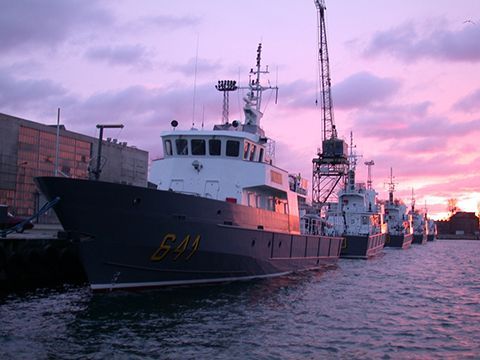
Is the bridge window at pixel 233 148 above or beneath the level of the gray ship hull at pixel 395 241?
above

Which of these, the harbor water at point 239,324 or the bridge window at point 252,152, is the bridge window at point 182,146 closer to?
the bridge window at point 252,152

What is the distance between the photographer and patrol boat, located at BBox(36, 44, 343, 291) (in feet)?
55.1

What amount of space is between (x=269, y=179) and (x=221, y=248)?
4.66 metres

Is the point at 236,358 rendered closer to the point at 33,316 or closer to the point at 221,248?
the point at 33,316

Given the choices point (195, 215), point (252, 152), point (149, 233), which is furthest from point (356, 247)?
point (149, 233)

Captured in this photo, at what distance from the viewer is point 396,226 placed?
81938 mm

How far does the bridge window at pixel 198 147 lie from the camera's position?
2248 centimetres

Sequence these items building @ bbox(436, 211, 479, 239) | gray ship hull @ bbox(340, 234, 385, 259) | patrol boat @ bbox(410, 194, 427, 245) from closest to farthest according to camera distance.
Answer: gray ship hull @ bbox(340, 234, 385, 259) < patrol boat @ bbox(410, 194, 427, 245) < building @ bbox(436, 211, 479, 239)

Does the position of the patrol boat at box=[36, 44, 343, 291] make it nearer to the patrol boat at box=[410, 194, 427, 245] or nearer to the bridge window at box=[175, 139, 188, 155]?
the bridge window at box=[175, 139, 188, 155]

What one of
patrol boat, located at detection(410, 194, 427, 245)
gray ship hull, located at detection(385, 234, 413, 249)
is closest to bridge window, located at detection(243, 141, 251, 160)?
gray ship hull, located at detection(385, 234, 413, 249)

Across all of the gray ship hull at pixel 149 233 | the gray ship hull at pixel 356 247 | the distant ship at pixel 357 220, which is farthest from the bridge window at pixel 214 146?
the gray ship hull at pixel 356 247

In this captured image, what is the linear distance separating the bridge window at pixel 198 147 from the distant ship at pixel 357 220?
21535mm

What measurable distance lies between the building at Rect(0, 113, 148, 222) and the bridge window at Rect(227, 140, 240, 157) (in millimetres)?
31764

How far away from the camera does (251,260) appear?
21.5 metres
